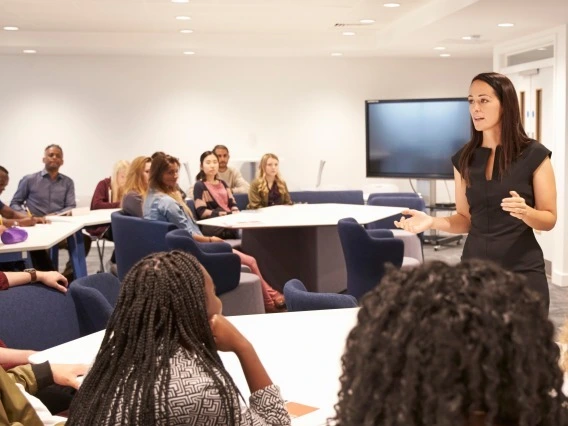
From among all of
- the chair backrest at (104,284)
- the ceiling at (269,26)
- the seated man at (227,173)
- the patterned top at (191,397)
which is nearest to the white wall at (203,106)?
the ceiling at (269,26)

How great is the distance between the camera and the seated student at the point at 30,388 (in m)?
2.29

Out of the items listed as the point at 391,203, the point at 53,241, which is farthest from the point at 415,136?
the point at 53,241

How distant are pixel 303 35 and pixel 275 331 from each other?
27.7 ft

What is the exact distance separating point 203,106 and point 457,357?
37.4 feet

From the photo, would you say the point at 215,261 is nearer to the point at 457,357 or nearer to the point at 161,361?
the point at 161,361

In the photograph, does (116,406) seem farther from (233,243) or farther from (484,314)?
(233,243)

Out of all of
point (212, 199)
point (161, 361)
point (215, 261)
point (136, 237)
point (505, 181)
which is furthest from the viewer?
point (212, 199)

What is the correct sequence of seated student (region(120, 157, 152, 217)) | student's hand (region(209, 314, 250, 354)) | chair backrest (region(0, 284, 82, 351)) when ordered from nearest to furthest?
1. student's hand (region(209, 314, 250, 354))
2. chair backrest (region(0, 284, 82, 351))
3. seated student (region(120, 157, 152, 217))

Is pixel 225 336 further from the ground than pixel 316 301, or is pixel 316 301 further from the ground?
pixel 225 336

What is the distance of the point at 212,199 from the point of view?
26.3 feet

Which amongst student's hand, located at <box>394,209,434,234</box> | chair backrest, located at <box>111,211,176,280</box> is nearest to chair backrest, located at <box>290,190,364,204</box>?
chair backrest, located at <box>111,211,176,280</box>

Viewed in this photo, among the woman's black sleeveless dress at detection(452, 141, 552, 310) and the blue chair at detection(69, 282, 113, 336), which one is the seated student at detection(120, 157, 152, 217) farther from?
the woman's black sleeveless dress at detection(452, 141, 552, 310)

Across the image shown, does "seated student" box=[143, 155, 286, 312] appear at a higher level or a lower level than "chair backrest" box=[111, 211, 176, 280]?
higher

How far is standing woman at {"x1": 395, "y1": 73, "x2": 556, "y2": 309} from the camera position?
3102mm
